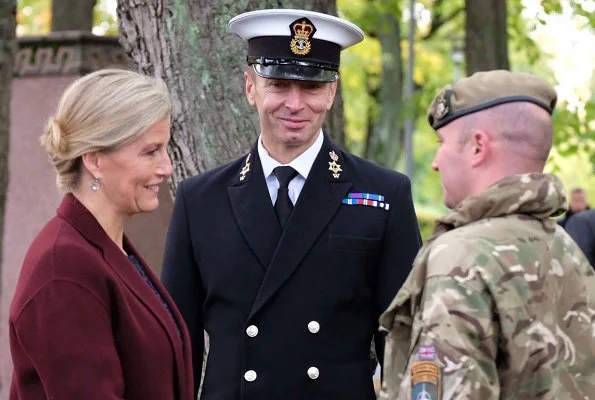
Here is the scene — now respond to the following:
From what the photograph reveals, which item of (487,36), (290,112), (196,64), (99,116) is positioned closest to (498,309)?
(99,116)

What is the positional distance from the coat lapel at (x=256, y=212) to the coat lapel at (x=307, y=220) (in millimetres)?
54

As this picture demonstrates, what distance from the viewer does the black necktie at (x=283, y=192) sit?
4.17 metres

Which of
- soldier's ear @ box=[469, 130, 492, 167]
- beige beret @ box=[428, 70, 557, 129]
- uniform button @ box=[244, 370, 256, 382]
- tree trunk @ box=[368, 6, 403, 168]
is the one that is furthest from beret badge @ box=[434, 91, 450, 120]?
tree trunk @ box=[368, 6, 403, 168]

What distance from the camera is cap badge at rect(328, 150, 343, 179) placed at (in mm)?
4211

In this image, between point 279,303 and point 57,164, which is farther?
point 279,303

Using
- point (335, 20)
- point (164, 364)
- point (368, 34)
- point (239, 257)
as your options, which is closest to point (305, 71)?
point (335, 20)

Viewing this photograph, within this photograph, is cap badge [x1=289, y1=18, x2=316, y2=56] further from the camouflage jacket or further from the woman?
the camouflage jacket

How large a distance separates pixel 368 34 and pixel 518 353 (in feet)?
66.6

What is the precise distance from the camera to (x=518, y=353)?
9.57 feet

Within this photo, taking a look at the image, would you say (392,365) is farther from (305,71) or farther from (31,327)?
(305,71)

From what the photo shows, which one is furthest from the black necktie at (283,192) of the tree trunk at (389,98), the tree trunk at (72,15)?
the tree trunk at (389,98)

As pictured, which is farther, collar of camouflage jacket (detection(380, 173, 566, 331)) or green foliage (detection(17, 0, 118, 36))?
green foliage (detection(17, 0, 118, 36))

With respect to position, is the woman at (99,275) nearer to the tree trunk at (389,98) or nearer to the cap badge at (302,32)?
the cap badge at (302,32)

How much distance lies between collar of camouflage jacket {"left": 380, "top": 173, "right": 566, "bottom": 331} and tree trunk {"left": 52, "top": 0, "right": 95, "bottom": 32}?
9.21 m
